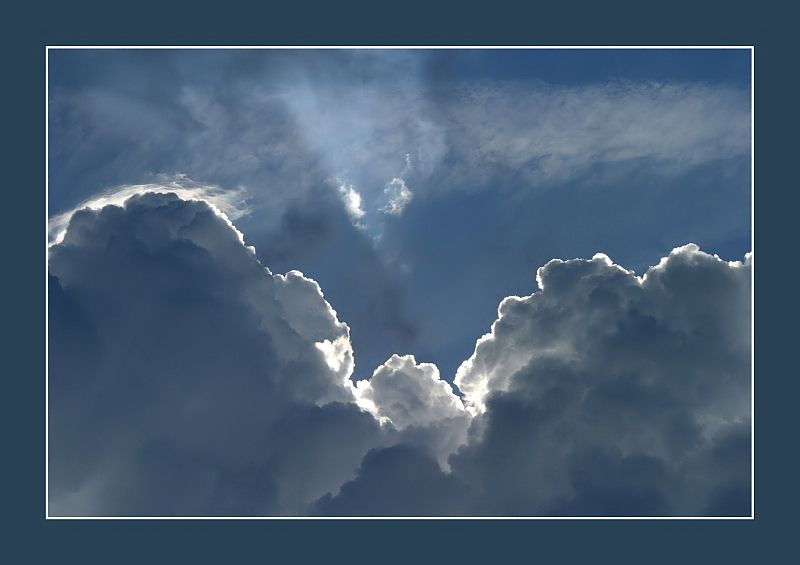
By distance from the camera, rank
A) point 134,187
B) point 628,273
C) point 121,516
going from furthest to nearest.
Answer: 1. point 628,273
2. point 134,187
3. point 121,516

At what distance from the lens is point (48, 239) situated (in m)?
98.7

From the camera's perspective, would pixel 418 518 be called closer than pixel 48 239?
Yes

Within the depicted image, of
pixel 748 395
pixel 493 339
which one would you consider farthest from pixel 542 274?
pixel 748 395

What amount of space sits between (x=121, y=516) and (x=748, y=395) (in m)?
72.4

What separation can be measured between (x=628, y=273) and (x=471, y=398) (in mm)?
25653

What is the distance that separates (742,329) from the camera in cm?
9938

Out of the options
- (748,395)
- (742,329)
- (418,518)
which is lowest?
(418,518)

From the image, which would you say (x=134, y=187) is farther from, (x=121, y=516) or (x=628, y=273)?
(x=628, y=273)

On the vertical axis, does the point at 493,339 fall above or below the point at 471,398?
above
